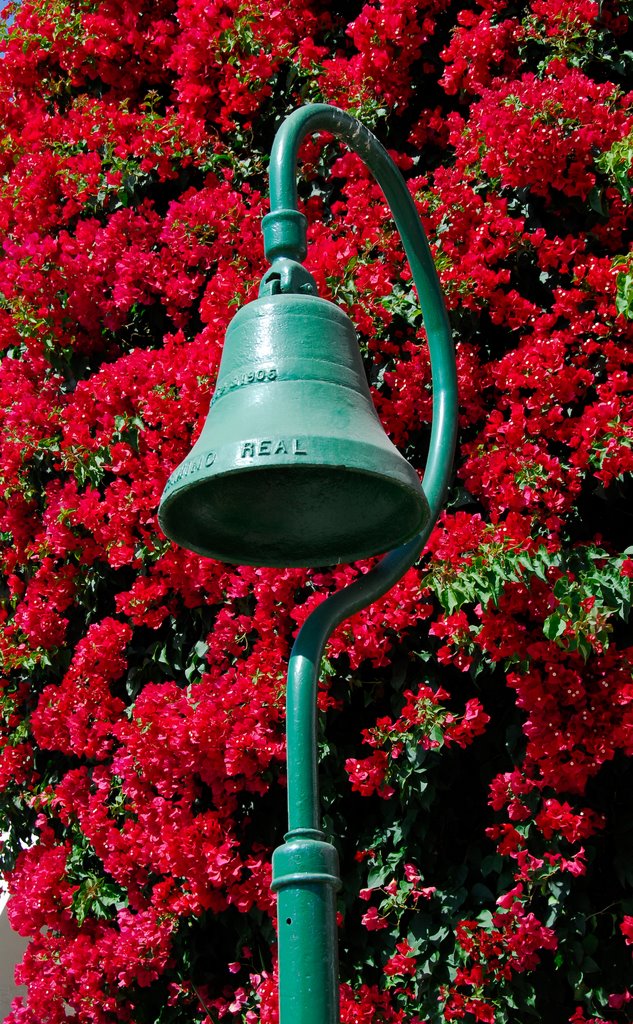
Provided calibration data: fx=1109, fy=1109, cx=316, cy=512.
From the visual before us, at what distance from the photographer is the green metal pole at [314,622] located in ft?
5.25

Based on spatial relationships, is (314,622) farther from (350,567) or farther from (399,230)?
(350,567)

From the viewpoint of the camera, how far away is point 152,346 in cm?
470

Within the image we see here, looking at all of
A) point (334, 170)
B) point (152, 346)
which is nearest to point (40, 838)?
point (152, 346)

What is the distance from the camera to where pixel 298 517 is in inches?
88.4

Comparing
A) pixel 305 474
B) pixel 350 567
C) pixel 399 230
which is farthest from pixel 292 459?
pixel 350 567

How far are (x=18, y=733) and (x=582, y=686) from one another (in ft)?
7.82

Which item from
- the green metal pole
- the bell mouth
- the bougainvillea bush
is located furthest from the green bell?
the bougainvillea bush

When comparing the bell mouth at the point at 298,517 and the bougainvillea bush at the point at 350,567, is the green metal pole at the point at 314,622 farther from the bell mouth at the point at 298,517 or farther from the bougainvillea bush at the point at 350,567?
the bougainvillea bush at the point at 350,567

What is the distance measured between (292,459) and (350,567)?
1889 millimetres

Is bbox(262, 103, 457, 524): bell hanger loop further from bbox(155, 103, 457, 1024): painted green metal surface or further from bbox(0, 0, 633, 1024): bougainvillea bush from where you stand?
bbox(0, 0, 633, 1024): bougainvillea bush

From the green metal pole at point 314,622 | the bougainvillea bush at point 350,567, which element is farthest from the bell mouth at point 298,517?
the bougainvillea bush at point 350,567

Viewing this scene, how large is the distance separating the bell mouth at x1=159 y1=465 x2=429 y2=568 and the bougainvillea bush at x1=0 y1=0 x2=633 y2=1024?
39.6 inches

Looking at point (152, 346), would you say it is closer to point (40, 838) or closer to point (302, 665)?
point (40, 838)

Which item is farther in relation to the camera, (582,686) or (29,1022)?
(29,1022)
